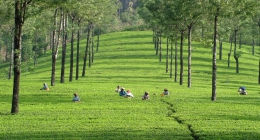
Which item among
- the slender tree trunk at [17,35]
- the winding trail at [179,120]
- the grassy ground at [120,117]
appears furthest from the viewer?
the slender tree trunk at [17,35]

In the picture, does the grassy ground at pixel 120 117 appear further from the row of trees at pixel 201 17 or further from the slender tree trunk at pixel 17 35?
the row of trees at pixel 201 17

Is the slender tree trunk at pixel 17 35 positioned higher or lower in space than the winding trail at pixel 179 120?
higher

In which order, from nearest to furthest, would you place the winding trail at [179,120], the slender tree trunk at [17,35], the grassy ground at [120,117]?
the winding trail at [179,120]
the grassy ground at [120,117]
the slender tree trunk at [17,35]

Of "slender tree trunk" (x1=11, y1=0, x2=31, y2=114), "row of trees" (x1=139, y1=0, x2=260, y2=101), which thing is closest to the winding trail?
"row of trees" (x1=139, y1=0, x2=260, y2=101)

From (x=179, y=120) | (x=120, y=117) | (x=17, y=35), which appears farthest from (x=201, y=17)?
(x=17, y=35)

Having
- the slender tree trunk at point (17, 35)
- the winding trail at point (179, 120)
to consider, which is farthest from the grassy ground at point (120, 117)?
the slender tree trunk at point (17, 35)

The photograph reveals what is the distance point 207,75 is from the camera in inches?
4122

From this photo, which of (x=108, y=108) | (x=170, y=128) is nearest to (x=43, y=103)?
(x=108, y=108)

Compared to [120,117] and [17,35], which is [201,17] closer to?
[120,117]

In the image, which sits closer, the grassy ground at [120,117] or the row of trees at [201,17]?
the grassy ground at [120,117]

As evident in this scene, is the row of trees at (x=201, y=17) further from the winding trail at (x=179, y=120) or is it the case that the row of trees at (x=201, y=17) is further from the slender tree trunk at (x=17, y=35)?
the slender tree trunk at (x=17, y=35)

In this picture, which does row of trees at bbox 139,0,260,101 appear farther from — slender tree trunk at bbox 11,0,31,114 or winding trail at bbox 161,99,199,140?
slender tree trunk at bbox 11,0,31,114

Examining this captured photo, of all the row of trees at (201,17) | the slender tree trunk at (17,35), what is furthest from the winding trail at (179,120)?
the slender tree trunk at (17,35)

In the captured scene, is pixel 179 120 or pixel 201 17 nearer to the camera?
pixel 179 120
